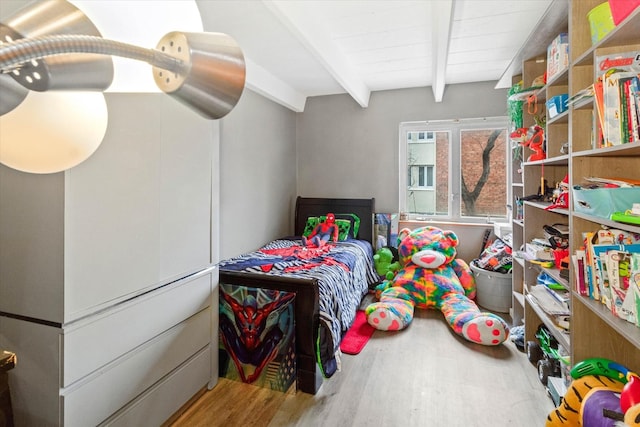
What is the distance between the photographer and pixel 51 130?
1.73ft

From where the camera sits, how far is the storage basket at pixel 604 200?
4.11ft

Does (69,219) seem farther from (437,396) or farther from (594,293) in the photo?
(594,293)

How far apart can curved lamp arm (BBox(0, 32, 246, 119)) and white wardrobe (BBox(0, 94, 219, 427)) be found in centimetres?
110

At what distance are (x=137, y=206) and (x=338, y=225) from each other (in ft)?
8.14

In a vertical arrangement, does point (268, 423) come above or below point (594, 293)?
below

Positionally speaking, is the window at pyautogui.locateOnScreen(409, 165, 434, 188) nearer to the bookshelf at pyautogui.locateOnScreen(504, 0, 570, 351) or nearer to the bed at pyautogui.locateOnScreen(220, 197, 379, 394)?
the bookshelf at pyautogui.locateOnScreen(504, 0, 570, 351)

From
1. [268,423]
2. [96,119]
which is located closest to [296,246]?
[268,423]

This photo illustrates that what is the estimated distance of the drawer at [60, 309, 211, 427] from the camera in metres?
1.28

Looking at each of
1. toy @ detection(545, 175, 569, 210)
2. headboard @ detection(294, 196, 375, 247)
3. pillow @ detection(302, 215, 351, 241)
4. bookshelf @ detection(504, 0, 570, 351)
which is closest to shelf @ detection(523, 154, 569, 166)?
bookshelf @ detection(504, 0, 570, 351)

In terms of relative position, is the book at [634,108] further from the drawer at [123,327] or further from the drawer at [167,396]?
the drawer at [167,396]

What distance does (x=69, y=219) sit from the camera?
48.1 inches

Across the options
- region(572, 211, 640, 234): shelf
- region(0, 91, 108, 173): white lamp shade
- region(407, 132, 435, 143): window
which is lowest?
region(572, 211, 640, 234): shelf

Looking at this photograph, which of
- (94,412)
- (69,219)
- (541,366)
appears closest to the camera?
(69,219)

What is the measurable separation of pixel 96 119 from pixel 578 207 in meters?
1.92
